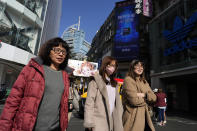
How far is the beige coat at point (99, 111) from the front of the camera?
6.00ft

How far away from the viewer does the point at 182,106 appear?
17.8 metres

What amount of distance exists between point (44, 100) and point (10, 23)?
15.0 meters

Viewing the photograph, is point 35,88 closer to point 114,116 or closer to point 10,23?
point 114,116

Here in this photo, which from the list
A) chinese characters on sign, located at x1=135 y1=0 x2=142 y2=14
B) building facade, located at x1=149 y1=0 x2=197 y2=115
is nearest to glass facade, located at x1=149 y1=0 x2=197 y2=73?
building facade, located at x1=149 y1=0 x2=197 y2=115

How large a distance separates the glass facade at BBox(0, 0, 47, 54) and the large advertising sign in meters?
15.7

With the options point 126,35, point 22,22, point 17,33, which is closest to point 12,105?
point 17,33

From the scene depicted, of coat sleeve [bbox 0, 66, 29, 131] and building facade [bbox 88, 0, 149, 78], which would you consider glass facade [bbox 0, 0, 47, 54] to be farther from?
building facade [bbox 88, 0, 149, 78]

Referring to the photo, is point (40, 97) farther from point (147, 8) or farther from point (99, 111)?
point (147, 8)

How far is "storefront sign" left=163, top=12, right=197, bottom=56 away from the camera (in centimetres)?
1467

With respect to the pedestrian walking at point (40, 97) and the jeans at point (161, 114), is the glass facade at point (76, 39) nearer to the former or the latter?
the jeans at point (161, 114)

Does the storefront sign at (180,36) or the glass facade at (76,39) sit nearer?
the storefront sign at (180,36)

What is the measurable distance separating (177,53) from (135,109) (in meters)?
17.3

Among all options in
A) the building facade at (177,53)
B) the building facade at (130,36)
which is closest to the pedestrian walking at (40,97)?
the building facade at (177,53)

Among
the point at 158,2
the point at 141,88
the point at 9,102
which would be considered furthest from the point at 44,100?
the point at 158,2
